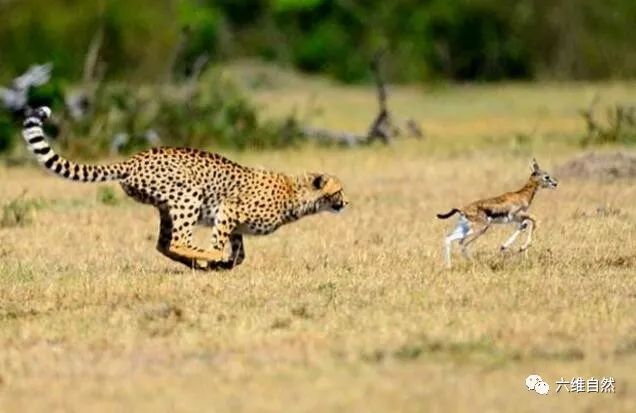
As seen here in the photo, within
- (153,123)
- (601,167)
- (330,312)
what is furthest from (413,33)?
(330,312)

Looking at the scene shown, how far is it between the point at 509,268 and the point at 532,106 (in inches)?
937

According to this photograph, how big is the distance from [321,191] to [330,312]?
269cm

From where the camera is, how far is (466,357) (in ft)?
31.0

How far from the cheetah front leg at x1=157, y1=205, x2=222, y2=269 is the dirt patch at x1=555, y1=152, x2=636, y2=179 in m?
7.66

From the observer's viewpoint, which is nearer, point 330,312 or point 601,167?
point 330,312

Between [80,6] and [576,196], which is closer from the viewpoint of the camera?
[576,196]

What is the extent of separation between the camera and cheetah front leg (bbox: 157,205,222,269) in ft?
43.4

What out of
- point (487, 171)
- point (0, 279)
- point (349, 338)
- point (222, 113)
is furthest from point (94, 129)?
point (349, 338)

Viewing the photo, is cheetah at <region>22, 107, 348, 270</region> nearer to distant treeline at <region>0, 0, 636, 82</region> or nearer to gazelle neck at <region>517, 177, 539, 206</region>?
gazelle neck at <region>517, 177, 539, 206</region>

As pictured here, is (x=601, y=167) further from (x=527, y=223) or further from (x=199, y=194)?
(x=199, y=194)

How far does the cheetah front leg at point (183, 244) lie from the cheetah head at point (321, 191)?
37.0 inches

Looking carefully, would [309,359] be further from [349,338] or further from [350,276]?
[350,276]

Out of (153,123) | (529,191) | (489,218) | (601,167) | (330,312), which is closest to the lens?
(330,312)

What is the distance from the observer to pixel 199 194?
13.4 m
